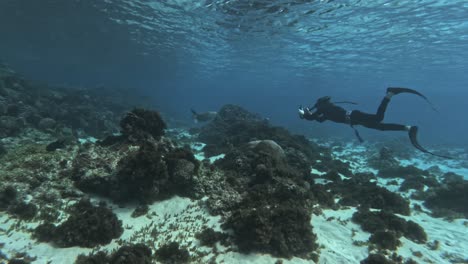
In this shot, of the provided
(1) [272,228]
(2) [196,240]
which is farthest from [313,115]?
(2) [196,240]

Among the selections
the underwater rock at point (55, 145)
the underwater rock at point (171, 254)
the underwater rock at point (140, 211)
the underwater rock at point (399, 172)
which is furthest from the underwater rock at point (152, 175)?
the underwater rock at point (399, 172)

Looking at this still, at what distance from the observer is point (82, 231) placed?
7.42 m

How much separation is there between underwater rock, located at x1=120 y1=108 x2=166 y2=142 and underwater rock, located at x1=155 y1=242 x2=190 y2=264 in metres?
5.37

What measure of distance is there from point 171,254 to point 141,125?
6395 mm

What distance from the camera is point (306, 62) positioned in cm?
4784

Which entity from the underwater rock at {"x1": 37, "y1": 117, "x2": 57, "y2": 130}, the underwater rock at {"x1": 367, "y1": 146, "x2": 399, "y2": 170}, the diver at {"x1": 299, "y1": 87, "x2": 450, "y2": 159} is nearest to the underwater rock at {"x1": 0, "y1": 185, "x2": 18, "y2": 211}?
the diver at {"x1": 299, "y1": 87, "x2": 450, "y2": 159}

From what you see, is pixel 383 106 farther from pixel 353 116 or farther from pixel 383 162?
pixel 383 162

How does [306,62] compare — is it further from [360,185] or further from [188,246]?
[188,246]

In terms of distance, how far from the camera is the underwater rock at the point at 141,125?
11.8m

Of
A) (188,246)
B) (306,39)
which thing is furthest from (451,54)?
(188,246)

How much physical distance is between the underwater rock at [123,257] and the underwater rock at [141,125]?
5.51m

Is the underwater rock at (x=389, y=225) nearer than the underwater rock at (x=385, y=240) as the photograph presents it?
No

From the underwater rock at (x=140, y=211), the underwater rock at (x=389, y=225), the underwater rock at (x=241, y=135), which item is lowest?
the underwater rock at (x=241, y=135)

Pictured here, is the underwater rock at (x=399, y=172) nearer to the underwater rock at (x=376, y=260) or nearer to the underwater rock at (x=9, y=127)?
the underwater rock at (x=376, y=260)
